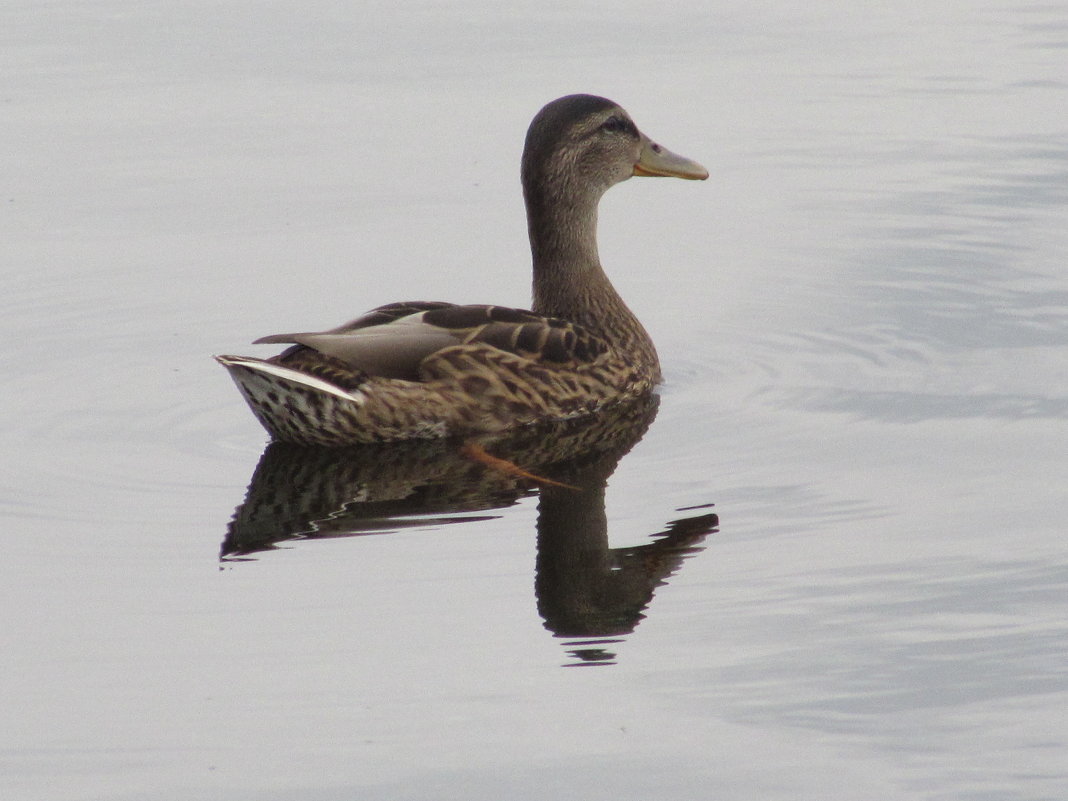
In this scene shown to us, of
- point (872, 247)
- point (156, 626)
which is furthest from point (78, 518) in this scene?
point (872, 247)

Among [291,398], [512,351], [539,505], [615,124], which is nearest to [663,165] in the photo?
[615,124]

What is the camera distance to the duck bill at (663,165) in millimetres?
9711

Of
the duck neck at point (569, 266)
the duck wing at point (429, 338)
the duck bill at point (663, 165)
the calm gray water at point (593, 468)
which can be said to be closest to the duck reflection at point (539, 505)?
the calm gray water at point (593, 468)

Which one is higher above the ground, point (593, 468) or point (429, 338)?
point (429, 338)

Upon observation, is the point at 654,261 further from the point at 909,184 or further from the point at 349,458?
the point at 349,458

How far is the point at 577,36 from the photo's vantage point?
15.4m

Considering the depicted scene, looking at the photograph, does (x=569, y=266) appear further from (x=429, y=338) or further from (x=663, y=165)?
(x=429, y=338)

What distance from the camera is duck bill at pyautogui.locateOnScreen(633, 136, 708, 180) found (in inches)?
382

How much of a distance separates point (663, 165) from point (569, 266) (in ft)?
2.82

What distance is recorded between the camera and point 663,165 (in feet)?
32.0

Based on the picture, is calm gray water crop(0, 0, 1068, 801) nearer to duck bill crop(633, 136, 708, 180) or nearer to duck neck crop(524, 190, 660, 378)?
duck neck crop(524, 190, 660, 378)

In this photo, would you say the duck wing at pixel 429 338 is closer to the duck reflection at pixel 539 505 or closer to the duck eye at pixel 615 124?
the duck reflection at pixel 539 505

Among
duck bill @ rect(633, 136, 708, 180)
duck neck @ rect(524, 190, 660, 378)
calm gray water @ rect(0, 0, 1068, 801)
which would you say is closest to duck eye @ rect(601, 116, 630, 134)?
duck bill @ rect(633, 136, 708, 180)

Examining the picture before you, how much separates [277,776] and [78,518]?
7.75ft
